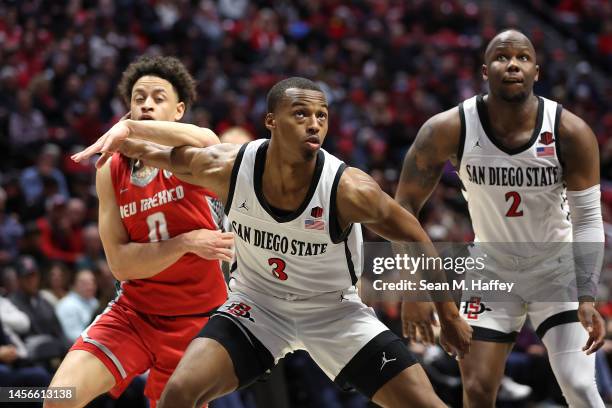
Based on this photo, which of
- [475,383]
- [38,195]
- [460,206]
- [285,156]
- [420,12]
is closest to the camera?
[285,156]

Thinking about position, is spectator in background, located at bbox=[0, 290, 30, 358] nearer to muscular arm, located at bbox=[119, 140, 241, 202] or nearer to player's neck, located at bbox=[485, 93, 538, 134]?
muscular arm, located at bbox=[119, 140, 241, 202]

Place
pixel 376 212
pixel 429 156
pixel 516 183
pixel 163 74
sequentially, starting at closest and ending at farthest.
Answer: pixel 376 212 < pixel 516 183 < pixel 429 156 < pixel 163 74

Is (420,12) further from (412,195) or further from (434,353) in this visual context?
(412,195)

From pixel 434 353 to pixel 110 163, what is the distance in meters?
4.94

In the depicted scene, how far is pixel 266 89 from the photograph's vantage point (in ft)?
46.1

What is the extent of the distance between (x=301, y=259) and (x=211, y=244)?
1.91 feet

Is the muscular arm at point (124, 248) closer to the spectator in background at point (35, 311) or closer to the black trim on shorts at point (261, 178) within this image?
the black trim on shorts at point (261, 178)

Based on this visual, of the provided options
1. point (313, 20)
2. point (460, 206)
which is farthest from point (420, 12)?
point (460, 206)

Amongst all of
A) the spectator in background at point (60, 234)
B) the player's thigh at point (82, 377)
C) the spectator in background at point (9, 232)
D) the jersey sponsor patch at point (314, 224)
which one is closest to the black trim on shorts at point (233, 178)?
the jersey sponsor patch at point (314, 224)

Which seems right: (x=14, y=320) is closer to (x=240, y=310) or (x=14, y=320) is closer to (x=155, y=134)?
(x=155, y=134)

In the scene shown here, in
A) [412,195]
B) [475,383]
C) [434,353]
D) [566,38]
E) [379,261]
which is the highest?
[566,38]

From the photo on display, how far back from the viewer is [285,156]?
4477mm

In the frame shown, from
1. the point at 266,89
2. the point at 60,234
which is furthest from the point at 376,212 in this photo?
the point at 266,89

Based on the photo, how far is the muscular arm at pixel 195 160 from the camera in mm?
4523
